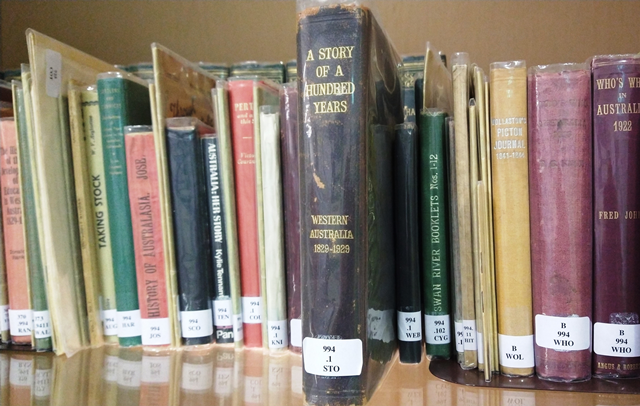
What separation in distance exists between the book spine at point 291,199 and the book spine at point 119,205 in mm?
233

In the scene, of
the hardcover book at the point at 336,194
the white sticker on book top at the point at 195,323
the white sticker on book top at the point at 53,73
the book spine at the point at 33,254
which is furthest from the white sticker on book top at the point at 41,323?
the hardcover book at the point at 336,194

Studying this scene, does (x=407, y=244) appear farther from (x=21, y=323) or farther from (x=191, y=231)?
(x=21, y=323)

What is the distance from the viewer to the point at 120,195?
763 millimetres

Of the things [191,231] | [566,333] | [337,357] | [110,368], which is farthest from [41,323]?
[566,333]

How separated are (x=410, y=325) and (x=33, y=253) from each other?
0.55 meters

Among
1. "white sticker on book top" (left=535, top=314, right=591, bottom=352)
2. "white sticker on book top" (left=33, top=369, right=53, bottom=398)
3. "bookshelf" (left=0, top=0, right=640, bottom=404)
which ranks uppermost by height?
"bookshelf" (left=0, top=0, right=640, bottom=404)

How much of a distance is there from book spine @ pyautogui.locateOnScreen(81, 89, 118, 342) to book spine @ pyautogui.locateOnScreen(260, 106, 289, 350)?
25cm

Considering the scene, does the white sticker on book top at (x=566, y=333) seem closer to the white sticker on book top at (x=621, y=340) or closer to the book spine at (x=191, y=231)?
the white sticker on book top at (x=621, y=340)

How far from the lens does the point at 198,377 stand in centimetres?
67

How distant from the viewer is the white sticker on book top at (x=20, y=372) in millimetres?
680

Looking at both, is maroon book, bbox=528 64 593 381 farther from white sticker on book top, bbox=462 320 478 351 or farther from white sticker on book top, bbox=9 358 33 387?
white sticker on book top, bbox=9 358 33 387

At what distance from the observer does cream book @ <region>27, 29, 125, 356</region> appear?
2.42 feet

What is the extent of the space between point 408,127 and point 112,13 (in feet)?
2.38

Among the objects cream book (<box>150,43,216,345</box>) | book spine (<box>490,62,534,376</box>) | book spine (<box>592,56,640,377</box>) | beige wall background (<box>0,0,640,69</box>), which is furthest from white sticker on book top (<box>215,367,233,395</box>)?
beige wall background (<box>0,0,640,69</box>)
